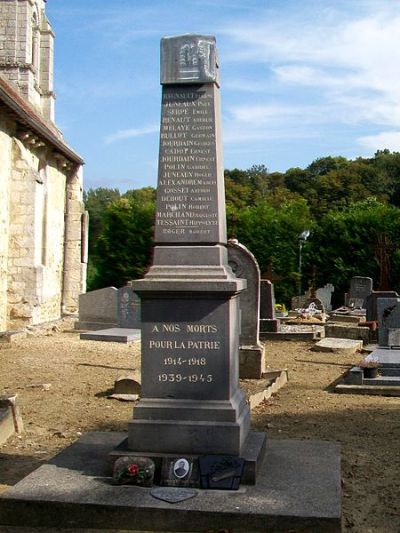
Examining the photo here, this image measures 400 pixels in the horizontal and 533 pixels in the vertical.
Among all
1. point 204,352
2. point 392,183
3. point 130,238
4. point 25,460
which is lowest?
point 25,460

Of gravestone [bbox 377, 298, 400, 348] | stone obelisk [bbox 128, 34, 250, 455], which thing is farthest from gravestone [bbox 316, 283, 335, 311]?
stone obelisk [bbox 128, 34, 250, 455]

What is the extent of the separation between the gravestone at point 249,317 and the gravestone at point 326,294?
11.9 m

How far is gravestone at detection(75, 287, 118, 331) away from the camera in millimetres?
15805

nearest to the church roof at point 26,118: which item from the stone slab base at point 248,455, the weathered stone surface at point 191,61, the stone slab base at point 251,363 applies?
the stone slab base at point 251,363

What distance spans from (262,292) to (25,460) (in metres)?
10.1

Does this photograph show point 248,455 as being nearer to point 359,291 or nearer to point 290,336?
point 290,336

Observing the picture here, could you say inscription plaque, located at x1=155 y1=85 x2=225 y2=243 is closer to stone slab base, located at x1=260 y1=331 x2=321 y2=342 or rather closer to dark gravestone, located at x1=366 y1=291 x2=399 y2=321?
stone slab base, located at x1=260 y1=331 x2=321 y2=342

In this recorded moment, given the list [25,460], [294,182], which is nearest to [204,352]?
[25,460]

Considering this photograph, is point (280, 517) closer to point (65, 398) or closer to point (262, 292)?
point (65, 398)

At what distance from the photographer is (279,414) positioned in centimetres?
742

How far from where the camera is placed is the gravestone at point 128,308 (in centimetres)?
1430

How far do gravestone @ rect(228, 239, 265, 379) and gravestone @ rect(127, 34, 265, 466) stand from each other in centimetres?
465

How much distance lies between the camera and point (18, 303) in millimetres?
16750

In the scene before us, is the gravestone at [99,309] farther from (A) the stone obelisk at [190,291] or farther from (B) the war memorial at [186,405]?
(A) the stone obelisk at [190,291]
